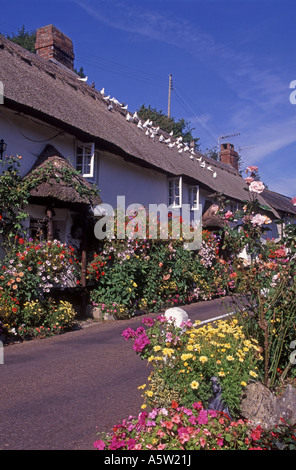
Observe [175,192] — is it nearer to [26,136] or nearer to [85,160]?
[85,160]

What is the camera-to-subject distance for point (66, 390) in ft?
15.6

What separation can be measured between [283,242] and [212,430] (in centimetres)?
246

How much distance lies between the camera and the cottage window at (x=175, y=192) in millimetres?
16453

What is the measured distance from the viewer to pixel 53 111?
32.6 feet

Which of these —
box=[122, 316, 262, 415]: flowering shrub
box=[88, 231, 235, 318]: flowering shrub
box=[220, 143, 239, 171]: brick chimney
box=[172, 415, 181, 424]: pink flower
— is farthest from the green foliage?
box=[220, 143, 239, 171]: brick chimney

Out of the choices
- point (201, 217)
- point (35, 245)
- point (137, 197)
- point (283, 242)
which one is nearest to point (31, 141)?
point (35, 245)

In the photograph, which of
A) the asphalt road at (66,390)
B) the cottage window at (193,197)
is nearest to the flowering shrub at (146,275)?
the asphalt road at (66,390)

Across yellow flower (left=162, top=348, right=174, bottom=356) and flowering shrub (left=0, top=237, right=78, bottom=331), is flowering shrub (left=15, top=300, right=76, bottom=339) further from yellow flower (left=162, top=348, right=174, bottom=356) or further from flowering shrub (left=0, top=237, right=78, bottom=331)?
yellow flower (left=162, top=348, right=174, bottom=356)

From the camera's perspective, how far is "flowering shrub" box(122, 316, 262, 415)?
325 cm

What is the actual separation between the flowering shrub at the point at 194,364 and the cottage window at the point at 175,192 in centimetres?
1293

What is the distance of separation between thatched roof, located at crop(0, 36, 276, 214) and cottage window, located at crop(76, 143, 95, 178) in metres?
0.30

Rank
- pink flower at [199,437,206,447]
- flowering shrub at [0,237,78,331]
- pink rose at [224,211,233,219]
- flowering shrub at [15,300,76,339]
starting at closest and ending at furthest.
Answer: pink flower at [199,437,206,447]
pink rose at [224,211,233,219]
flowering shrub at [0,237,78,331]
flowering shrub at [15,300,76,339]

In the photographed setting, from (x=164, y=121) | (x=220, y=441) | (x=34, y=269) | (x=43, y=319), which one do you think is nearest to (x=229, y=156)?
(x=164, y=121)

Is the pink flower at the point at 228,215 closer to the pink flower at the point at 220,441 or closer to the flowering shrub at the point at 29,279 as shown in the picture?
the pink flower at the point at 220,441
